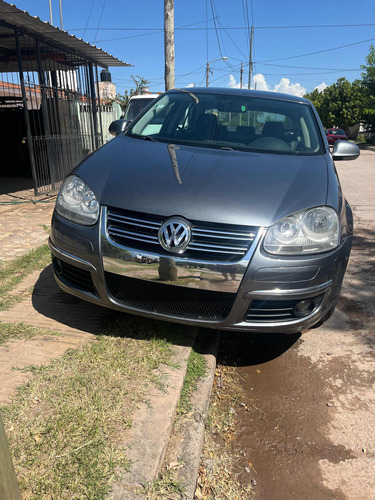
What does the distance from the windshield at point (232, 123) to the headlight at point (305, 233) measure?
988 millimetres

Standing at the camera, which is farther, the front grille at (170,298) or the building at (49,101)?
the building at (49,101)

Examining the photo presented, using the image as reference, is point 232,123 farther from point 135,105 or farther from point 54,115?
point 135,105

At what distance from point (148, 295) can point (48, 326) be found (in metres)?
0.96

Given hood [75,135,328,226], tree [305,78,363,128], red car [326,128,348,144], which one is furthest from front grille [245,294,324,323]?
tree [305,78,363,128]

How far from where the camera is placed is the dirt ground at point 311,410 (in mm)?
2078

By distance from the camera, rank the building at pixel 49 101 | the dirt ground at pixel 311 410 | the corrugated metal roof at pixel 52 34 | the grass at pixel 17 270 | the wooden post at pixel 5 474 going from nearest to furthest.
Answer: the wooden post at pixel 5 474
the dirt ground at pixel 311 410
the grass at pixel 17 270
the corrugated metal roof at pixel 52 34
the building at pixel 49 101

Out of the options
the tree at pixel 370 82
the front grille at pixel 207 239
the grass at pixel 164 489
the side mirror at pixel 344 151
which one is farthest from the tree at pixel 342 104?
the grass at pixel 164 489

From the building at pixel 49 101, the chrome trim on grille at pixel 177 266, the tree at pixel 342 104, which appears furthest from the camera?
the tree at pixel 342 104

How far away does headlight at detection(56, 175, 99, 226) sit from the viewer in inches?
100

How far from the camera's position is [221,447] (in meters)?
2.26

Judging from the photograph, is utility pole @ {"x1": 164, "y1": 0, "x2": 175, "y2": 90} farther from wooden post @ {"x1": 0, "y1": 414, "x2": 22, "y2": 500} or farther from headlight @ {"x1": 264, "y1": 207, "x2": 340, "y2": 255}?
wooden post @ {"x1": 0, "y1": 414, "x2": 22, "y2": 500}

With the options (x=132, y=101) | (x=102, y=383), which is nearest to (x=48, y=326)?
(x=102, y=383)

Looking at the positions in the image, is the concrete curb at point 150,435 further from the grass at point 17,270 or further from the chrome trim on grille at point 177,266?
the grass at point 17,270

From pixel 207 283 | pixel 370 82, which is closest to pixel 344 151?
pixel 207 283
